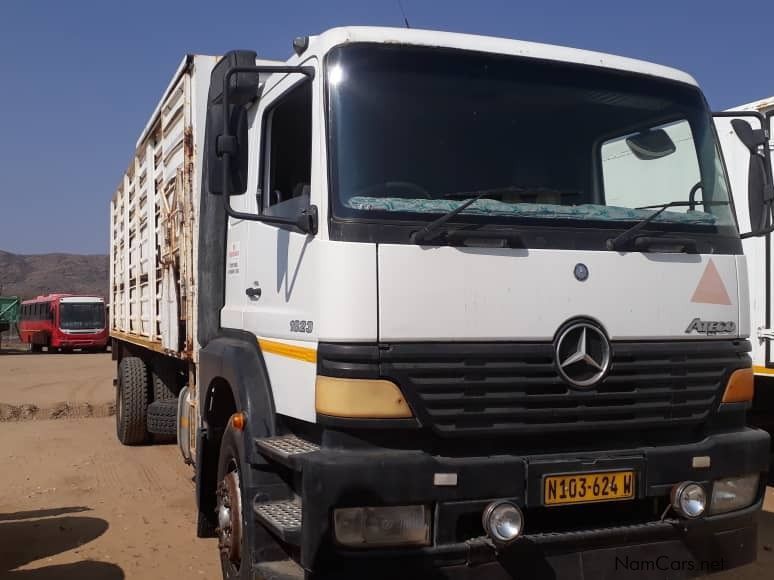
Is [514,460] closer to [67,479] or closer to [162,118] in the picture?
[162,118]

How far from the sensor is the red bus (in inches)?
1304

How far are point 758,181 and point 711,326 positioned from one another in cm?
90

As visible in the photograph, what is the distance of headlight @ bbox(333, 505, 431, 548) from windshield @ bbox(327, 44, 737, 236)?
110cm

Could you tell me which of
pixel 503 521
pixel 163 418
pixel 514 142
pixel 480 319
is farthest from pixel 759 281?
pixel 163 418

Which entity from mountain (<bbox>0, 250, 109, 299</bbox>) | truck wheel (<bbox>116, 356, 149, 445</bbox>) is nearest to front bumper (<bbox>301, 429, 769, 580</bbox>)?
truck wheel (<bbox>116, 356, 149, 445</bbox>)

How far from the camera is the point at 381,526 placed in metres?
3.03

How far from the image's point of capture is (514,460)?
3.16 meters

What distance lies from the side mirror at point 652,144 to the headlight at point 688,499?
156cm

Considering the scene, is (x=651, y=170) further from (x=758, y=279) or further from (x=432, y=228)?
(x=758, y=279)

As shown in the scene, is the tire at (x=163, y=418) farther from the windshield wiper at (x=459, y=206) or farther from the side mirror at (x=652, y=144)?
the side mirror at (x=652, y=144)

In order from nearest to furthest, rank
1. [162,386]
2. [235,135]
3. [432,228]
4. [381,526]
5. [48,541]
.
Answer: [381,526], [432,228], [235,135], [48,541], [162,386]

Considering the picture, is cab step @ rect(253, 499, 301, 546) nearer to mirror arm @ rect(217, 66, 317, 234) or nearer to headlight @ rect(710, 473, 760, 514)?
mirror arm @ rect(217, 66, 317, 234)

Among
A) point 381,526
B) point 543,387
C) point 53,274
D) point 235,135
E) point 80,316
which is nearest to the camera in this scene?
point 381,526

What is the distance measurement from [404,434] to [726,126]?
199 inches
